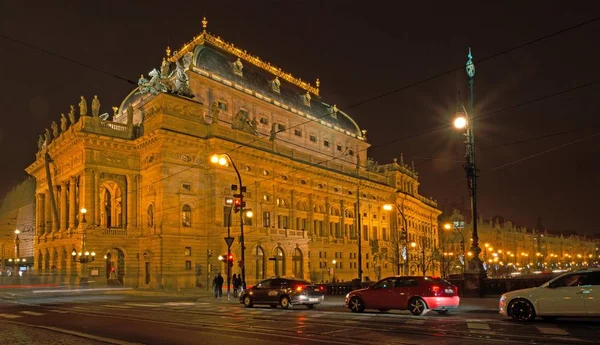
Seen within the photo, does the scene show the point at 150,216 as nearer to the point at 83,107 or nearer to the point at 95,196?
the point at 95,196

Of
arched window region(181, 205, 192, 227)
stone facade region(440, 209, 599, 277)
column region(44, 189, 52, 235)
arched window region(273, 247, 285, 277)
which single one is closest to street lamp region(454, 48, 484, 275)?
arched window region(181, 205, 192, 227)

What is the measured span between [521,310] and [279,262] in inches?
1834

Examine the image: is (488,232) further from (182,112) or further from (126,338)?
(126,338)

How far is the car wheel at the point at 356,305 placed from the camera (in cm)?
2111

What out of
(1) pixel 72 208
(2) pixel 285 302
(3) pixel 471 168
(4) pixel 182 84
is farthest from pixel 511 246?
(2) pixel 285 302

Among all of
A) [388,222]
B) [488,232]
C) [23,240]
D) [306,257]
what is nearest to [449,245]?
[488,232]

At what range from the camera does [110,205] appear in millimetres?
60781

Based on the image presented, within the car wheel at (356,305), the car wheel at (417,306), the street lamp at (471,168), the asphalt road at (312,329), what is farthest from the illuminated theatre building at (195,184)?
the asphalt road at (312,329)

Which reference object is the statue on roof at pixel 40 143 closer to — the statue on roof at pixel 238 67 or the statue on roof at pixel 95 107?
the statue on roof at pixel 95 107

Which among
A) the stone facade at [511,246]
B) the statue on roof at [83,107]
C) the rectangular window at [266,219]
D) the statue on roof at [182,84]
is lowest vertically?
the stone facade at [511,246]

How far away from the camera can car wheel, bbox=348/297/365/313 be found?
69.3 ft

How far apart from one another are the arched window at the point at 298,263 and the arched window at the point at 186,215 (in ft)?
49.8

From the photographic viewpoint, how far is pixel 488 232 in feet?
467

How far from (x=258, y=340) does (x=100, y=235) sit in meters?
41.1
